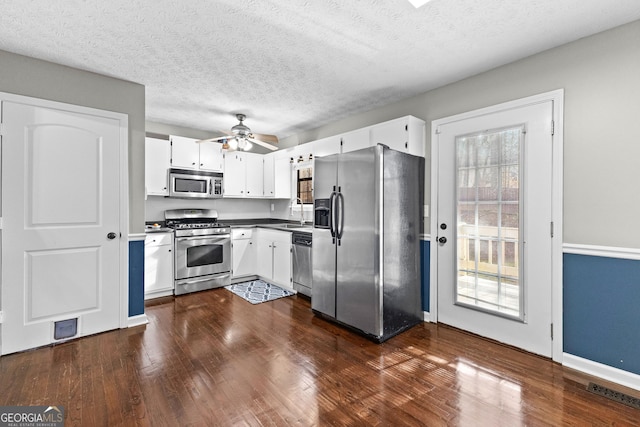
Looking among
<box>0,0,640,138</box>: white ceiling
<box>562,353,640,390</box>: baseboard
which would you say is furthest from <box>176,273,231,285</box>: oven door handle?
<box>562,353,640,390</box>: baseboard

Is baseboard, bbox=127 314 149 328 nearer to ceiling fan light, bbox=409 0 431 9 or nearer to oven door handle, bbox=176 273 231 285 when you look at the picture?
oven door handle, bbox=176 273 231 285

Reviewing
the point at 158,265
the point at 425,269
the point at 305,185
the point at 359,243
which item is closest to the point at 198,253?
the point at 158,265

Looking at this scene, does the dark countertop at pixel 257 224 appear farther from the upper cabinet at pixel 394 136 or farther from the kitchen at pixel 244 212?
the upper cabinet at pixel 394 136

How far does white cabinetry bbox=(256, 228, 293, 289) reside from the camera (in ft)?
14.6

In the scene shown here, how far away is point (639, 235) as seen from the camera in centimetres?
212

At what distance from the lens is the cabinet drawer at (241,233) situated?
4.84 meters

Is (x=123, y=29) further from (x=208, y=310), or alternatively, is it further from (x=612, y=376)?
(x=612, y=376)

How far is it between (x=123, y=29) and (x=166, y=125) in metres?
2.70

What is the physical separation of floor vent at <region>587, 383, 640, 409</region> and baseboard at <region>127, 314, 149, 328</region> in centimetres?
392

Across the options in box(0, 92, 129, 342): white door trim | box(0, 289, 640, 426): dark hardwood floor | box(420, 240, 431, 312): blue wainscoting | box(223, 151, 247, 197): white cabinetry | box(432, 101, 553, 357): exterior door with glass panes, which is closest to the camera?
box(0, 289, 640, 426): dark hardwood floor

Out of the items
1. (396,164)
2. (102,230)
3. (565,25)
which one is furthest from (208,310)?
(565,25)

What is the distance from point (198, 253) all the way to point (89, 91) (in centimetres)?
237

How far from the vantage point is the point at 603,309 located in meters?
2.25

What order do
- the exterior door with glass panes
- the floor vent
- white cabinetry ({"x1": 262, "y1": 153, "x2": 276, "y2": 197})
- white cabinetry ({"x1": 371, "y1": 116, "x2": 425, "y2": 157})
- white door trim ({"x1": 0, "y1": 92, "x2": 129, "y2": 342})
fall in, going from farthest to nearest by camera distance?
white cabinetry ({"x1": 262, "y1": 153, "x2": 276, "y2": 197}), white cabinetry ({"x1": 371, "y1": 116, "x2": 425, "y2": 157}), white door trim ({"x1": 0, "y1": 92, "x2": 129, "y2": 342}), the exterior door with glass panes, the floor vent
